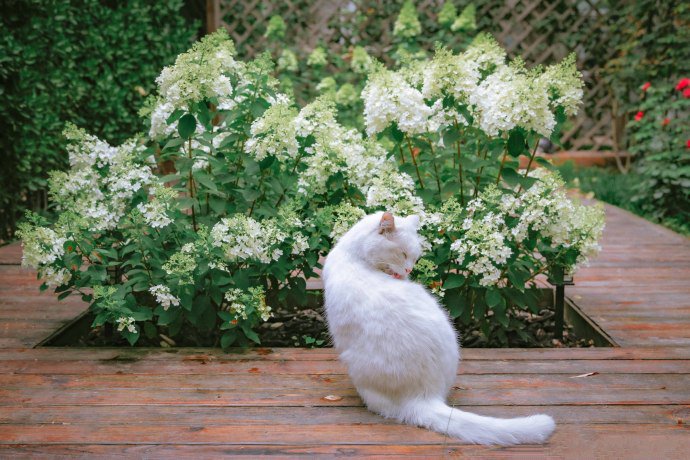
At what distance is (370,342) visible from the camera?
2.27 meters

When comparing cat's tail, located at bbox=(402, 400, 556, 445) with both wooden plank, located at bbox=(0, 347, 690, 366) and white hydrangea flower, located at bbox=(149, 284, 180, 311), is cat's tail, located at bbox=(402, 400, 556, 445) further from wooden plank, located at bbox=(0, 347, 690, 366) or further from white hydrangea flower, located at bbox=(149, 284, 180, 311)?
white hydrangea flower, located at bbox=(149, 284, 180, 311)

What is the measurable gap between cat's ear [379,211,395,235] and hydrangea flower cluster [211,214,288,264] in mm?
626

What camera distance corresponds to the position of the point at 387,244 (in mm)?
2354

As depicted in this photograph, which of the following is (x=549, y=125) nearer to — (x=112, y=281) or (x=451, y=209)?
(x=451, y=209)

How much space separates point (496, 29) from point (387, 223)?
686 cm

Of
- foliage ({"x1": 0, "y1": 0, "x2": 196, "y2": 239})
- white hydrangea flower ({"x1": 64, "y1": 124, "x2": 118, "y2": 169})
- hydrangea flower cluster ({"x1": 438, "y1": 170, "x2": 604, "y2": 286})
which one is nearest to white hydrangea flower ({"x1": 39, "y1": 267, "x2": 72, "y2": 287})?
white hydrangea flower ({"x1": 64, "y1": 124, "x2": 118, "y2": 169})

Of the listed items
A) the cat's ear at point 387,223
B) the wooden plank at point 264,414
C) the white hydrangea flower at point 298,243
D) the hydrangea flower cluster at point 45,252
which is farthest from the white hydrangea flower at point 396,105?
the hydrangea flower cluster at point 45,252

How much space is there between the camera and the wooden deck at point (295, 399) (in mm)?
2117

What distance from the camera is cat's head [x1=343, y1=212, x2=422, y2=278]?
92.7 inches

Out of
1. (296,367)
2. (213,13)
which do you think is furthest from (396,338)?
(213,13)

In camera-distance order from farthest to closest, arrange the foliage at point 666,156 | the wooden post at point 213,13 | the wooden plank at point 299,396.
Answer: the wooden post at point 213,13, the foliage at point 666,156, the wooden plank at point 299,396

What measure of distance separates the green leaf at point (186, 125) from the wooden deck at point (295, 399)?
0.88 m

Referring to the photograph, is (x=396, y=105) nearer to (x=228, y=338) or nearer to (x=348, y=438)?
(x=228, y=338)

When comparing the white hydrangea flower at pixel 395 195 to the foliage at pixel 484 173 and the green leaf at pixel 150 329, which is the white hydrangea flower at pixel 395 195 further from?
the green leaf at pixel 150 329
